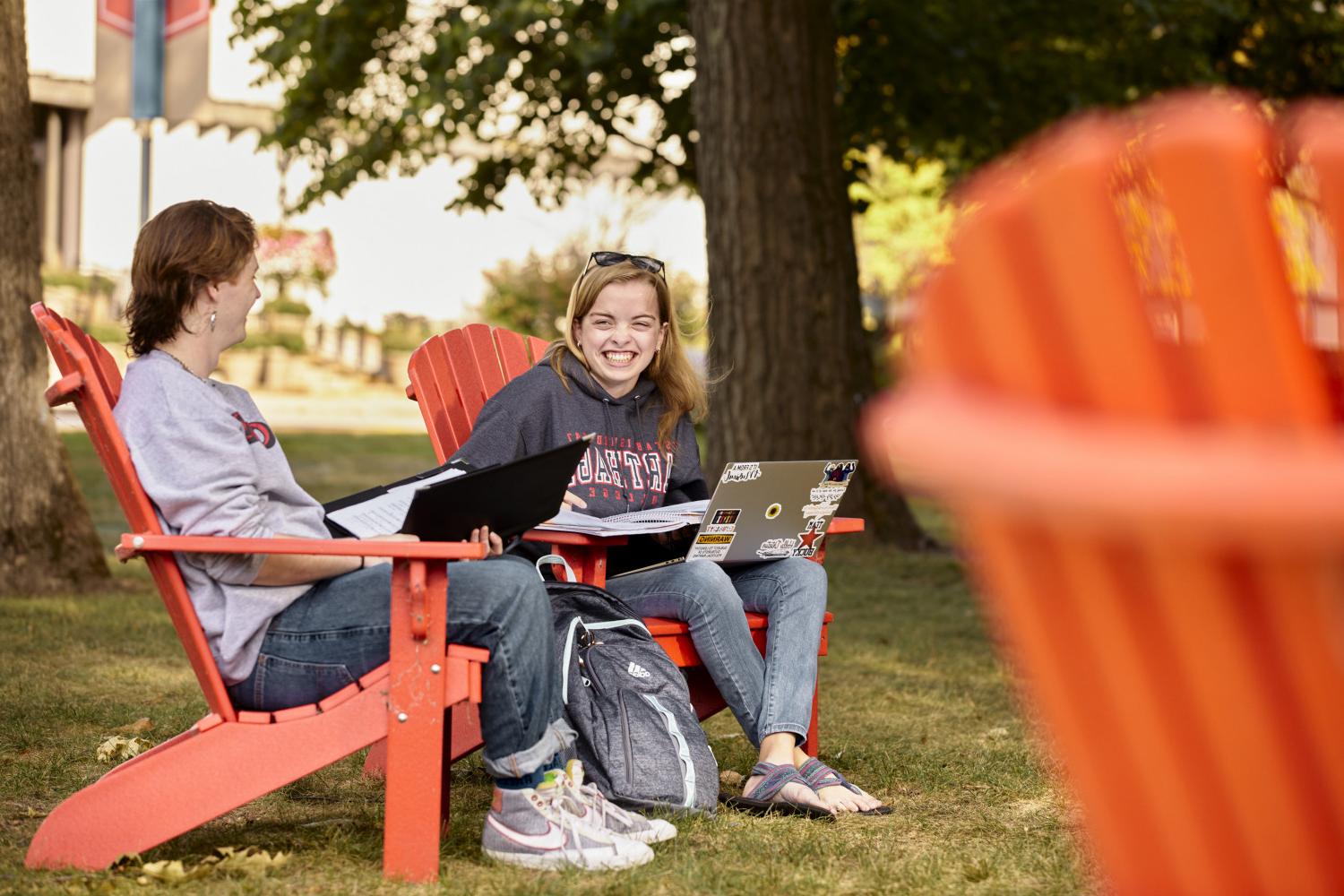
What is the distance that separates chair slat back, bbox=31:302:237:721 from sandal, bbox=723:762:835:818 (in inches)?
47.6

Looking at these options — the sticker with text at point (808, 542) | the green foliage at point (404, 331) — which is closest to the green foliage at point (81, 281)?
the green foliage at point (404, 331)

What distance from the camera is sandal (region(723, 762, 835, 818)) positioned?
3438 mm

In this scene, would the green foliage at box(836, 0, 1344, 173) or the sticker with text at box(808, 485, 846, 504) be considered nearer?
the sticker with text at box(808, 485, 846, 504)

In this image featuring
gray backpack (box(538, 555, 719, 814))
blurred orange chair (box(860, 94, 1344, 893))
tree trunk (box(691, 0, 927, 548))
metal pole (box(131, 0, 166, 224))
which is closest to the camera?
blurred orange chair (box(860, 94, 1344, 893))

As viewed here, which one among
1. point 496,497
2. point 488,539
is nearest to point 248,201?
point 488,539

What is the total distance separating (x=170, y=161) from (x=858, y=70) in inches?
715

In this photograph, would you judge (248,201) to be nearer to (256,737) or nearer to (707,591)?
(707,591)

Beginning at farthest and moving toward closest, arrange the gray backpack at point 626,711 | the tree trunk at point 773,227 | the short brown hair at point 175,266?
1. the tree trunk at point 773,227
2. the gray backpack at point 626,711
3. the short brown hair at point 175,266

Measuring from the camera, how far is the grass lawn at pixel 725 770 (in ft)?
9.52

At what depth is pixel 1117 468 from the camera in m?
0.72

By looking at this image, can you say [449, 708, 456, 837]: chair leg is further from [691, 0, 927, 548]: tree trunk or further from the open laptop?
[691, 0, 927, 548]: tree trunk

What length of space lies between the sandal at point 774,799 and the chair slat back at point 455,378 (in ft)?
3.74

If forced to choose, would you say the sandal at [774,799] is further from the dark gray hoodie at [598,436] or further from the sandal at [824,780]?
the dark gray hoodie at [598,436]

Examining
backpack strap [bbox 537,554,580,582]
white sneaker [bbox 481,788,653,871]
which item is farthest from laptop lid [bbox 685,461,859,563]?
white sneaker [bbox 481,788,653,871]
